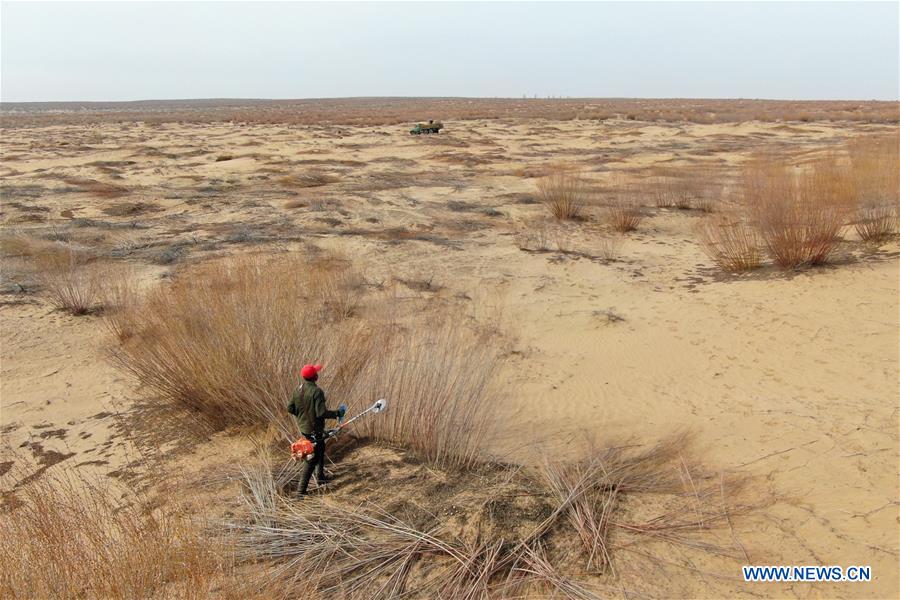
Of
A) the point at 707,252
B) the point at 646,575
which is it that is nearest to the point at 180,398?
the point at 646,575

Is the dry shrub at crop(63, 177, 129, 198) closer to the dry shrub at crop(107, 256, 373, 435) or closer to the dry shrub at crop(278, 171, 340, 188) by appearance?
the dry shrub at crop(278, 171, 340, 188)

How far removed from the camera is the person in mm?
3186

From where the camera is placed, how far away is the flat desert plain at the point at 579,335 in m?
3.52

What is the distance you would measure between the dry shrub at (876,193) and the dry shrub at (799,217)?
48cm

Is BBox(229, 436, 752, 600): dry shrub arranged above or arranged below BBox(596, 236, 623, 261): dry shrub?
below

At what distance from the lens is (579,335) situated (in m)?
6.36

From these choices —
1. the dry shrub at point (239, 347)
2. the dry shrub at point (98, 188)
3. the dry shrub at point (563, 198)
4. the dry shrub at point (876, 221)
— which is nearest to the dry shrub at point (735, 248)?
the dry shrub at point (876, 221)

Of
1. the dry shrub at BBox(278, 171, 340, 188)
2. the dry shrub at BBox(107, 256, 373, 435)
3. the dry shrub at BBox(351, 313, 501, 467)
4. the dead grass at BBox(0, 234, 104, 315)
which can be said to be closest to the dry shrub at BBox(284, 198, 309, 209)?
the dry shrub at BBox(278, 171, 340, 188)

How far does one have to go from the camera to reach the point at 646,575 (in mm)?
2805

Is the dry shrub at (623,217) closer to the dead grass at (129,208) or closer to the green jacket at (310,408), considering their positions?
the green jacket at (310,408)

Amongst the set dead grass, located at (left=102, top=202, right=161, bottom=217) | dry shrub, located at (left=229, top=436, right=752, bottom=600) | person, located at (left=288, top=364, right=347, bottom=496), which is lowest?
dry shrub, located at (left=229, top=436, right=752, bottom=600)

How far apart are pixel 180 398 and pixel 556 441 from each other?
2.82 m

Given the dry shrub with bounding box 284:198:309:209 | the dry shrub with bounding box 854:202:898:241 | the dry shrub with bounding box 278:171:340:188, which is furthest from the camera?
the dry shrub with bounding box 278:171:340:188

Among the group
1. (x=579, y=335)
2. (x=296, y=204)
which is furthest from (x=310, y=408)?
(x=296, y=204)
